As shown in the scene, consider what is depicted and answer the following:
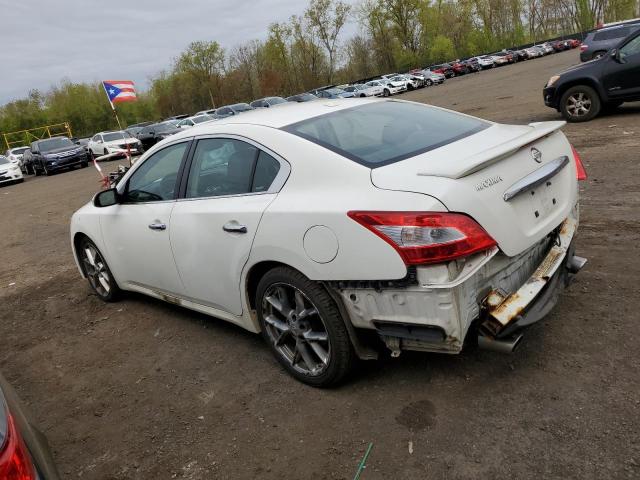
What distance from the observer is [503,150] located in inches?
112

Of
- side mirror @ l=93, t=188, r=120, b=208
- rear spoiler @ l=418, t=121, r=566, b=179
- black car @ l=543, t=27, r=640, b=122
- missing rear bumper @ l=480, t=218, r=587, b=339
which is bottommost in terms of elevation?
missing rear bumper @ l=480, t=218, r=587, b=339

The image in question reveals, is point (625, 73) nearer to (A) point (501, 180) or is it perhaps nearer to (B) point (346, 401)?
(A) point (501, 180)

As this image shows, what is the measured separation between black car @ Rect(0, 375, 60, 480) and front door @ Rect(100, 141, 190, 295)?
201 centimetres

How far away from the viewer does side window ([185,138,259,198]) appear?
3.42m

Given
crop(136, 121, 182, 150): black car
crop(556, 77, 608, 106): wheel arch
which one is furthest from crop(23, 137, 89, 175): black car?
crop(556, 77, 608, 106): wheel arch

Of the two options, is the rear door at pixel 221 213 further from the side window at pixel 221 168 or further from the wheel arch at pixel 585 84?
the wheel arch at pixel 585 84

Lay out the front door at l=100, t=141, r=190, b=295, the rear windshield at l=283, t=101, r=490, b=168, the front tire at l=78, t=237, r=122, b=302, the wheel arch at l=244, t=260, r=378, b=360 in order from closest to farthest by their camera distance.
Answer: the wheel arch at l=244, t=260, r=378, b=360, the rear windshield at l=283, t=101, r=490, b=168, the front door at l=100, t=141, r=190, b=295, the front tire at l=78, t=237, r=122, b=302

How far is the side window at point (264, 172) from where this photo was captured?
10.6 feet

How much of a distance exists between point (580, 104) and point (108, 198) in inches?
381

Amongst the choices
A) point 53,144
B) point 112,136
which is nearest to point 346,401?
point 53,144

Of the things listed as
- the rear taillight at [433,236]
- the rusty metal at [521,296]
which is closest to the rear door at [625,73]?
the rusty metal at [521,296]

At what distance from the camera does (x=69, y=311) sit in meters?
5.39

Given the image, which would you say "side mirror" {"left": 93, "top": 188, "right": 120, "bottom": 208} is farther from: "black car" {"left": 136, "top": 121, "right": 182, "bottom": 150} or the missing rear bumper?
"black car" {"left": 136, "top": 121, "right": 182, "bottom": 150}

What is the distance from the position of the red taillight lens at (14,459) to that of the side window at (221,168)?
6.53 ft
